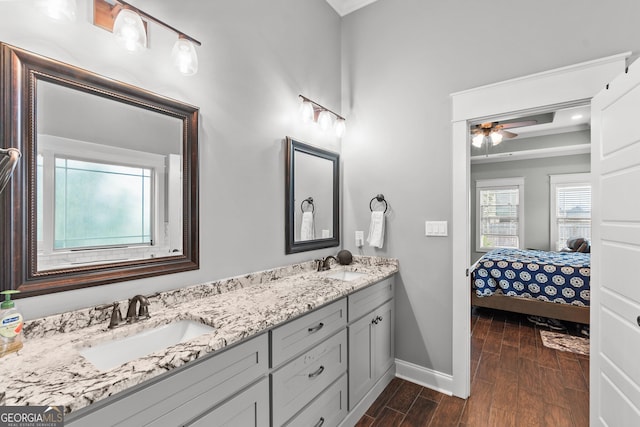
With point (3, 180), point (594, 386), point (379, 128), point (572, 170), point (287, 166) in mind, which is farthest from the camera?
point (572, 170)

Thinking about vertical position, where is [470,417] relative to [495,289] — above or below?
below

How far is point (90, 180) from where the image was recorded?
48.9 inches

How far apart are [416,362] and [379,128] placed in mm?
1945

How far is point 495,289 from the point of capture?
378 cm

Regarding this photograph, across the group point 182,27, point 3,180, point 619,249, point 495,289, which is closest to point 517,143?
point 495,289

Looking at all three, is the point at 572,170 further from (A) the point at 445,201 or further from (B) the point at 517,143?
(A) the point at 445,201

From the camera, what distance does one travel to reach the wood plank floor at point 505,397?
195 centimetres

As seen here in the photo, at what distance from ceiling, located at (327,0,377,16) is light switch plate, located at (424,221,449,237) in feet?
6.59

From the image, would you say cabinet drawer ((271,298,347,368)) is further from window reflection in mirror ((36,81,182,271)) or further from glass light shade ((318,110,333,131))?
glass light shade ((318,110,333,131))

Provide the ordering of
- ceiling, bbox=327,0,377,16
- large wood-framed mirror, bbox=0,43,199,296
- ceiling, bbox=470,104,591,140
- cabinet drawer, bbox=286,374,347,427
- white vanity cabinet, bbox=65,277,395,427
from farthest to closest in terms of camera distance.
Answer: ceiling, bbox=470,104,591,140, ceiling, bbox=327,0,377,16, cabinet drawer, bbox=286,374,347,427, large wood-framed mirror, bbox=0,43,199,296, white vanity cabinet, bbox=65,277,395,427

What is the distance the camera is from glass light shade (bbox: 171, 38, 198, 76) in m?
1.43

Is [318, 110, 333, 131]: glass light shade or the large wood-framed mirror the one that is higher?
[318, 110, 333, 131]: glass light shade

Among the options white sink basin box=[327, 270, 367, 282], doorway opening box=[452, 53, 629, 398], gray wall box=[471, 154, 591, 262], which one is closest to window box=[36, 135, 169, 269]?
white sink basin box=[327, 270, 367, 282]

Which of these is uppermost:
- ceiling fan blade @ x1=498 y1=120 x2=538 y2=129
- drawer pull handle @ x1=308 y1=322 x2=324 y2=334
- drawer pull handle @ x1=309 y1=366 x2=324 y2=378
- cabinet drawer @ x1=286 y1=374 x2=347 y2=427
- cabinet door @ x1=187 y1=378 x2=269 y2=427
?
ceiling fan blade @ x1=498 y1=120 x2=538 y2=129
